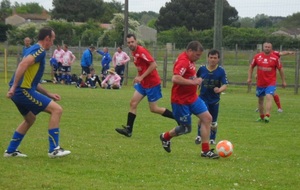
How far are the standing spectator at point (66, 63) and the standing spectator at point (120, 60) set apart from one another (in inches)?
98.9

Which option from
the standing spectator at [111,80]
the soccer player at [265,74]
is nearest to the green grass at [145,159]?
the soccer player at [265,74]

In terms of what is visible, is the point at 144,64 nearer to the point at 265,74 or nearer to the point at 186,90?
the point at 186,90

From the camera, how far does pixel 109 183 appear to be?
804 centimetres

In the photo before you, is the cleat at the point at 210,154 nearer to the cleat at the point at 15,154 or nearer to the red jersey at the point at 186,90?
the red jersey at the point at 186,90

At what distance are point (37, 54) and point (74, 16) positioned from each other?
89.4 m

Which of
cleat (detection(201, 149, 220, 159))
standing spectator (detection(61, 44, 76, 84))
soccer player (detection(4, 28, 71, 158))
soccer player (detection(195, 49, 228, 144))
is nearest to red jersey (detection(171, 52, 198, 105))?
cleat (detection(201, 149, 220, 159))

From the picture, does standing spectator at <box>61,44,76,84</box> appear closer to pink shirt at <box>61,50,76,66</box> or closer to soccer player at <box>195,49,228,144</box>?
pink shirt at <box>61,50,76,66</box>

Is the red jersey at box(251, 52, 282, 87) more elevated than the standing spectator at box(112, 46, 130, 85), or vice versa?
the red jersey at box(251, 52, 282, 87)

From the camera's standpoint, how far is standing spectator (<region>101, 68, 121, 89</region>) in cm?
3133

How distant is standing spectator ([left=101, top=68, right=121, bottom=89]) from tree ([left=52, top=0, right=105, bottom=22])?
6351cm

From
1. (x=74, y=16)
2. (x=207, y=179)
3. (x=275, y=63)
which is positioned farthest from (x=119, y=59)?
(x=74, y=16)

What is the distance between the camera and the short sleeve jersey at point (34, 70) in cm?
945

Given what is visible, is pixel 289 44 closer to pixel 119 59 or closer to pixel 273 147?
pixel 119 59

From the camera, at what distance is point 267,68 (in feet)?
56.2
